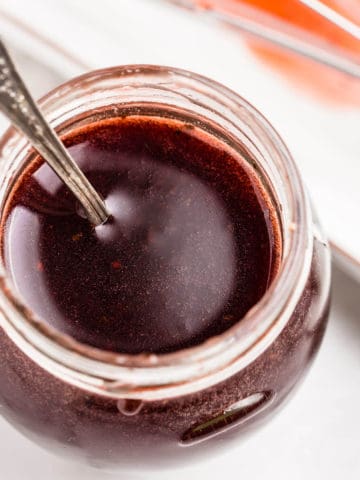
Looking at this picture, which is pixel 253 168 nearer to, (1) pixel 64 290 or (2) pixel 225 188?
(2) pixel 225 188

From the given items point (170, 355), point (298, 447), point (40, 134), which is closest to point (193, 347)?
point (170, 355)

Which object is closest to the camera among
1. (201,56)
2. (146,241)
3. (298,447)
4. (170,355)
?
(170,355)

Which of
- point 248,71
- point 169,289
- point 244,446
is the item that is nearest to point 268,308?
point 169,289

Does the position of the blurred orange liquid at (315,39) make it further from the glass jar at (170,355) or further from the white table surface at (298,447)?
the glass jar at (170,355)

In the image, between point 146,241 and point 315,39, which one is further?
point 315,39

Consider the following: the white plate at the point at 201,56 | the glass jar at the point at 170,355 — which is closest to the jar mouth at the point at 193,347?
the glass jar at the point at 170,355

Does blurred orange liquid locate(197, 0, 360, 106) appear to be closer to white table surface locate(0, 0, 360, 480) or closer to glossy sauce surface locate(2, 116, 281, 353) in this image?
white table surface locate(0, 0, 360, 480)

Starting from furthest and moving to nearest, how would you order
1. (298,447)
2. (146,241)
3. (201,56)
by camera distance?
(201,56) → (298,447) → (146,241)

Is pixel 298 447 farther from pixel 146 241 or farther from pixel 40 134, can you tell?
pixel 40 134
